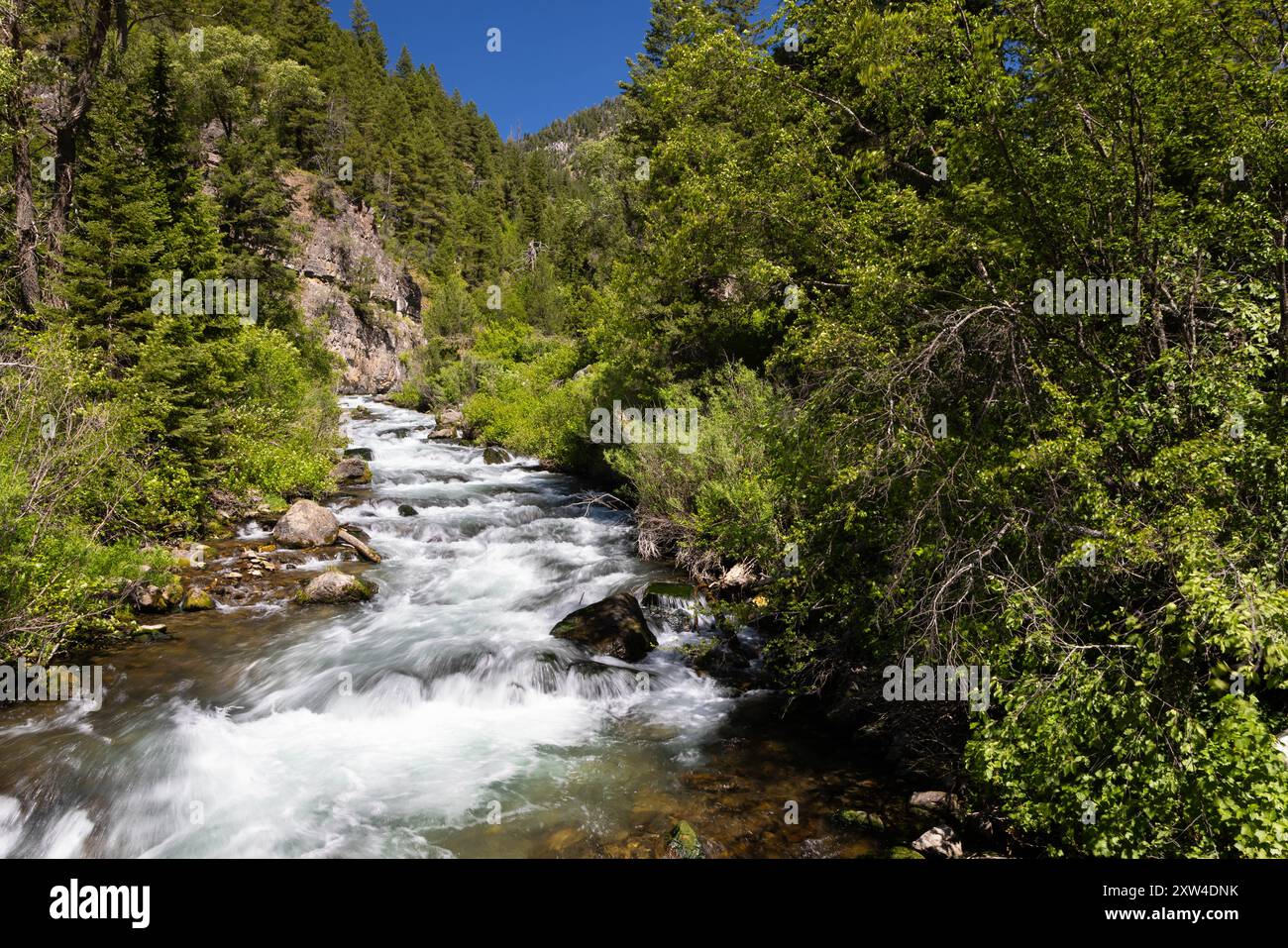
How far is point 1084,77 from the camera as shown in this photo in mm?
5262

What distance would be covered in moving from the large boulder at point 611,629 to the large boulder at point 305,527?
7.88 meters

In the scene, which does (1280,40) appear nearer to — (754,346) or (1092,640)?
(1092,640)

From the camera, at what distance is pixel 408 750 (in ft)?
27.4

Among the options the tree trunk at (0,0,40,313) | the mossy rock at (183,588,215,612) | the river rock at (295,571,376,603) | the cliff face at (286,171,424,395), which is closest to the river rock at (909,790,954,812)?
the river rock at (295,571,376,603)

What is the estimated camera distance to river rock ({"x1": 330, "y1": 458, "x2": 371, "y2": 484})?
72.7 feet

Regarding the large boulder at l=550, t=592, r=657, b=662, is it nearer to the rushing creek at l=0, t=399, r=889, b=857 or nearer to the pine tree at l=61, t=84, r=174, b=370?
the rushing creek at l=0, t=399, r=889, b=857

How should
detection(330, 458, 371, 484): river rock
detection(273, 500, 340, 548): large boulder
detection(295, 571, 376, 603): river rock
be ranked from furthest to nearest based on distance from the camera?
detection(330, 458, 371, 484): river rock
detection(273, 500, 340, 548): large boulder
detection(295, 571, 376, 603): river rock

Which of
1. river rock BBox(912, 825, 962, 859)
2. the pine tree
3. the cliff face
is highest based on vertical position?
the cliff face

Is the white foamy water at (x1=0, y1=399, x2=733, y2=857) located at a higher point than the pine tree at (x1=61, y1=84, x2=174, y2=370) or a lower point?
lower

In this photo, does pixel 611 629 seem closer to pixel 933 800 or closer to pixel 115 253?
pixel 933 800

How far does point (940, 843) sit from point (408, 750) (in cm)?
648

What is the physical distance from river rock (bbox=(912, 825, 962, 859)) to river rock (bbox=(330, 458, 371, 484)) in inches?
819

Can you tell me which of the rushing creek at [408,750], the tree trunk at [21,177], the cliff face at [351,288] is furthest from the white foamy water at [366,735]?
the cliff face at [351,288]

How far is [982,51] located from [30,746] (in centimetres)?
1286
